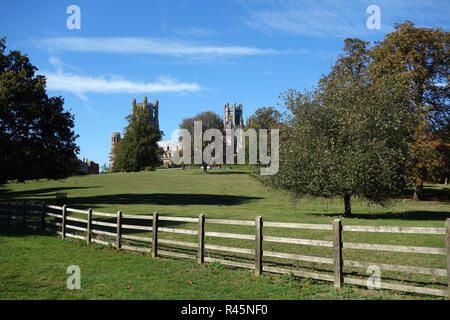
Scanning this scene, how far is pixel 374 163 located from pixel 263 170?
718 cm

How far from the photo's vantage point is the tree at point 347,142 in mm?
21516

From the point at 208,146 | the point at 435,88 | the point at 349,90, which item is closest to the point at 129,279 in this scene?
the point at 349,90

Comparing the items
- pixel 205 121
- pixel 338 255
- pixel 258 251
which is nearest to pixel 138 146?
pixel 205 121

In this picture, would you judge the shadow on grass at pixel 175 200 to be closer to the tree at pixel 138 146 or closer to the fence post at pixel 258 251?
the fence post at pixel 258 251

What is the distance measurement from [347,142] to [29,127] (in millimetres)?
27274

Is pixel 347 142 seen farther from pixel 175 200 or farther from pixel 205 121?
pixel 205 121

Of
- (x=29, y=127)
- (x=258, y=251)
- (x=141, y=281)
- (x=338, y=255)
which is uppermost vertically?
(x=29, y=127)

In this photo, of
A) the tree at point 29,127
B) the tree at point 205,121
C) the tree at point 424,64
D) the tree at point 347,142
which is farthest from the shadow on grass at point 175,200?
the tree at point 205,121

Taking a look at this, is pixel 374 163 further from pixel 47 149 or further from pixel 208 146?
pixel 208 146

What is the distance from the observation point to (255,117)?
9088cm

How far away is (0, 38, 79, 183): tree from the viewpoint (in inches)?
1199

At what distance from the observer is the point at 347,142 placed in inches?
911

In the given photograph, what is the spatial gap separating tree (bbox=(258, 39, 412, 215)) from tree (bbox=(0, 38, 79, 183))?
2035 cm

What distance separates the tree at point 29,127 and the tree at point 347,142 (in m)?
20.4
